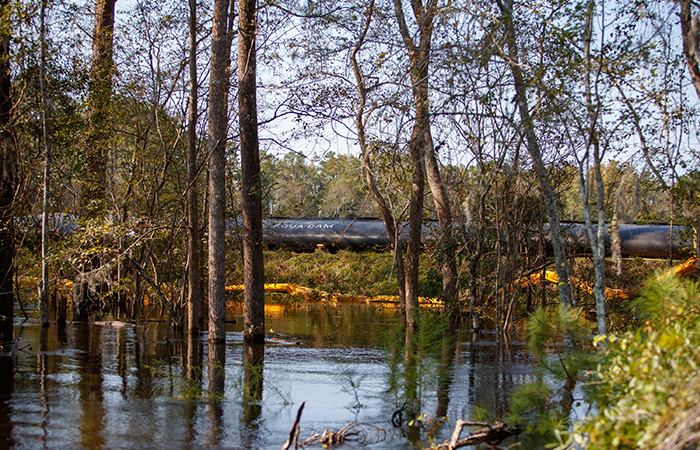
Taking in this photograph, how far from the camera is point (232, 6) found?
15312 mm

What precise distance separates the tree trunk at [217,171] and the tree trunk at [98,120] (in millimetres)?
3258

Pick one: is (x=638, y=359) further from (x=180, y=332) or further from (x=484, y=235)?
(x=180, y=332)

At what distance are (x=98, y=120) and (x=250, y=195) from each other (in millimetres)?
4781

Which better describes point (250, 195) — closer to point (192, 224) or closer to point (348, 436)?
point (192, 224)

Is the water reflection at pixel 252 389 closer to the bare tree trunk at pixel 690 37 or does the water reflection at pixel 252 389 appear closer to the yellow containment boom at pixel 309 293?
the bare tree trunk at pixel 690 37

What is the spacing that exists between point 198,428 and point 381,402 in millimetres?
2475

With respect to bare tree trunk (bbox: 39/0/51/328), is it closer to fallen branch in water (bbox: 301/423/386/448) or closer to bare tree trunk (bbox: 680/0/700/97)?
fallen branch in water (bbox: 301/423/386/448)

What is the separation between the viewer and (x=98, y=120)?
15750 mm

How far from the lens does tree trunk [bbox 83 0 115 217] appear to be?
50.9 ft

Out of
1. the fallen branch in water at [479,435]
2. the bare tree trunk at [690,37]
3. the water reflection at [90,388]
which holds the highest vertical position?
the bare tree trunk at [690,37]

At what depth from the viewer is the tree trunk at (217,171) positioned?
1345 cm

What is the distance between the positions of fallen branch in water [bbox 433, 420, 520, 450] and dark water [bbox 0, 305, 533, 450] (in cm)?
100

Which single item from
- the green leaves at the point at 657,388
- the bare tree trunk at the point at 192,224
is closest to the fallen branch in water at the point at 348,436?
the green leaves at the point at 657,388

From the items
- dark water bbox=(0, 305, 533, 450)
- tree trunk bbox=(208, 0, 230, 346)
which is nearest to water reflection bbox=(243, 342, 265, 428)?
dark water bbox=(0, 305, 533, 450)
